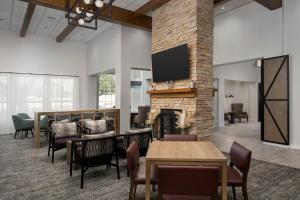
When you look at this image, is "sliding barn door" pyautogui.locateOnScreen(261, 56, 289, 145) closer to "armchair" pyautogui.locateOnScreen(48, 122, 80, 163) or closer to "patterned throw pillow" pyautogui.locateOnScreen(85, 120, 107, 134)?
"patterned throw pillow" pyautogui.locateOnScreen(85, 120, 107, 134)

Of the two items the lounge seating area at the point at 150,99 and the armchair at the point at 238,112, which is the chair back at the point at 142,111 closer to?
the lounge seating area at the point at 150,99

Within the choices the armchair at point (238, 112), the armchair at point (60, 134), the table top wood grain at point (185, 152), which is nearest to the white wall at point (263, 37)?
the table top wood grain at point (185, 152)

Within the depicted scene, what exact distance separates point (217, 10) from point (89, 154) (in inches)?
253

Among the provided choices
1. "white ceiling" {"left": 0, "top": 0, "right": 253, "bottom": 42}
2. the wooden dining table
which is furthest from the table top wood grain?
"white ceiling" {"left": 0, "top": 0, "right": 253, "bottom": 42}

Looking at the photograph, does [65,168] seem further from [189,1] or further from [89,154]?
[189,1]

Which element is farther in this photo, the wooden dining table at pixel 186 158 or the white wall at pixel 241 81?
the white wall at pixel 241 81

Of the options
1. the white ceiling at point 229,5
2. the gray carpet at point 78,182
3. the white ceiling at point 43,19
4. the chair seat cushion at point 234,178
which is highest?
the white ceiling at point 229,5

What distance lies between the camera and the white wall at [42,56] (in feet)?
27.6

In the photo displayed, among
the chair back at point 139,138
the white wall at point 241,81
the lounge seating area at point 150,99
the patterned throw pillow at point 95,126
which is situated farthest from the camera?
the white wall at point 241,81

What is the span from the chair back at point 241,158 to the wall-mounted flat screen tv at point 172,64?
9.43 ft

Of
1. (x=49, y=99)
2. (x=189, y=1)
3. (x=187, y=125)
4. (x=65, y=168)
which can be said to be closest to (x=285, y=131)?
(x=187, y=125)

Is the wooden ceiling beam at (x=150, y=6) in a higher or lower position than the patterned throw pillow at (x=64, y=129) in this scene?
higher

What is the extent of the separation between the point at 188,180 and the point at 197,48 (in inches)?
155

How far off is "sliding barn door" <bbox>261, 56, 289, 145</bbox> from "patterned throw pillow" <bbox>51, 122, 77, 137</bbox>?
5.46m
